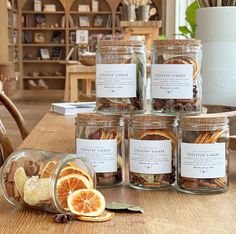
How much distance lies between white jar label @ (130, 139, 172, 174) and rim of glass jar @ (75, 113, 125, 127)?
0.20 feet

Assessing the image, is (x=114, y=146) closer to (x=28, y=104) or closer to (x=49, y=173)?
(x=49, y=173)

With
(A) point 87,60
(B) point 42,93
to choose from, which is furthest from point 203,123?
(B) point 42,93

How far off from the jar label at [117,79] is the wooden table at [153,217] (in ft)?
0.64

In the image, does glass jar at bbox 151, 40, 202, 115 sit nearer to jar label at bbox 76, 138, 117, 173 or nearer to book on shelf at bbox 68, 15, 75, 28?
jar label at bbox 76, 138, 117, 173

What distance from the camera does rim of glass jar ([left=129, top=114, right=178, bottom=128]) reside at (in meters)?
1.11

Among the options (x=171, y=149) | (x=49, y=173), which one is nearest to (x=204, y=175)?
A: (x=171, y=149)

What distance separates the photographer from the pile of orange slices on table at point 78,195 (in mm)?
958

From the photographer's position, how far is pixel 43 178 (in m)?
0.98

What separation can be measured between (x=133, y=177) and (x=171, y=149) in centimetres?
10

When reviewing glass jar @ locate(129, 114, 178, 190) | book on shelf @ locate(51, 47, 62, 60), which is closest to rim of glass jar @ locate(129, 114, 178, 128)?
glass jar @ locate(129, 114, 178, 190)

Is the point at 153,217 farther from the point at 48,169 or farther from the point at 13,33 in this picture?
the point at 13,33

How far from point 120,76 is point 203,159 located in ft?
0.86

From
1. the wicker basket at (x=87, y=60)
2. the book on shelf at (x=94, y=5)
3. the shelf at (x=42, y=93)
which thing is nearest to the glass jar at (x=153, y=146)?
the wicker basket at (x=87, y=60)

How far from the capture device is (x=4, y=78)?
411 inches
